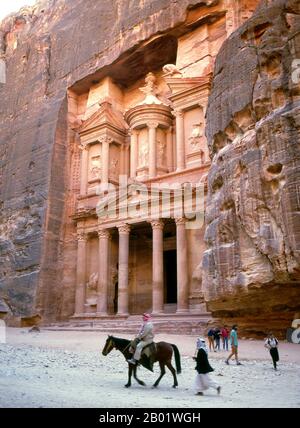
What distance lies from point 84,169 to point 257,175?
18703mm

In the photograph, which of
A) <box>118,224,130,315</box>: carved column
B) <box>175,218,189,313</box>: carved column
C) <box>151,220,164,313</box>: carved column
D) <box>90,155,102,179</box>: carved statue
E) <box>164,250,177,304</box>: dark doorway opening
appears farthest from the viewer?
<box>90,155,102,179</box>: carved statue

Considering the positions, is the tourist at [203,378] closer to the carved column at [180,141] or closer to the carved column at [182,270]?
the carved column at [182,270]

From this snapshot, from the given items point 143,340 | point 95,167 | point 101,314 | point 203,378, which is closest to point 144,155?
point 95,167

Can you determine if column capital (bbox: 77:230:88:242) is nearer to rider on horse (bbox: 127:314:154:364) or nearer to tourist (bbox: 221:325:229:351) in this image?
A: tourist (bbox: 221:325:229:351)

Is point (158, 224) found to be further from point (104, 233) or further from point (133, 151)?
point (133, 151)

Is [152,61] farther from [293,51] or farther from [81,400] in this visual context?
[81,400]

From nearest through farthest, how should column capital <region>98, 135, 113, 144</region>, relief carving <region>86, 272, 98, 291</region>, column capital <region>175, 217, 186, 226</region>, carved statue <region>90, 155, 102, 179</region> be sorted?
1. column capital <region>175, 217, 186, 226</region>
2. relief carving <region>86, 272, 98, 291</region>
3. column capital <region>98, 135, 113, 144</region>
4. carved statue <region>90, 155, 102, 179</region>

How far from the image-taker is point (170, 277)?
92.5ft

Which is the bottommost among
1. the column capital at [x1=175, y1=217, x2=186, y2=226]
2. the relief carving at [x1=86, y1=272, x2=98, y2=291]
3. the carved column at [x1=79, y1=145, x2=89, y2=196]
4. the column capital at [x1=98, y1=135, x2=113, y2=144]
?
the relief carving at [x1=86, y1=272, x2=98, y2=291]

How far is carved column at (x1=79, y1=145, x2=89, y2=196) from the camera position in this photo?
96.1 feet

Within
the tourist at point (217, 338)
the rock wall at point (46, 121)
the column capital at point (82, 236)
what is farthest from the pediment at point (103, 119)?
the tourist at point (217, 338)

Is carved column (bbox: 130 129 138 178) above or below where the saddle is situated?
above

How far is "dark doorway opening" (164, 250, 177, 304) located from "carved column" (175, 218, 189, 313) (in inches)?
193

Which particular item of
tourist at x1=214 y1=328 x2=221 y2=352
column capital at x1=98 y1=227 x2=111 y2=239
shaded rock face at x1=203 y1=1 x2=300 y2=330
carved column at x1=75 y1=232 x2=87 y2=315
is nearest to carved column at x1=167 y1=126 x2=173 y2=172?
column capital at x1=98 y1=227 x2=111 y2=239
